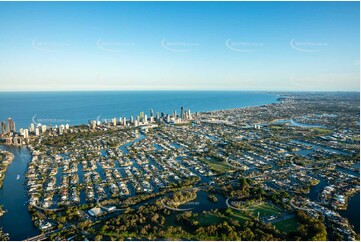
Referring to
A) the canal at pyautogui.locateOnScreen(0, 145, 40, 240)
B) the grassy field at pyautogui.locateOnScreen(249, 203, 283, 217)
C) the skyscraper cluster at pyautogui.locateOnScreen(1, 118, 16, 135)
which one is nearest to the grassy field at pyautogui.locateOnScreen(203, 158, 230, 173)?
the grassy field at pyautogui.locateOnScreen(249, 203, 283, 217)

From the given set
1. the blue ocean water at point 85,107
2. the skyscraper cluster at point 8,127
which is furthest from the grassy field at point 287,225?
the blue ocean water at point 85,107

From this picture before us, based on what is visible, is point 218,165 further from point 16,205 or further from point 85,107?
point 85,107

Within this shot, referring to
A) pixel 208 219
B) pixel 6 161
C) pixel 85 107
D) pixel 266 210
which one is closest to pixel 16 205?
pixel 6 161

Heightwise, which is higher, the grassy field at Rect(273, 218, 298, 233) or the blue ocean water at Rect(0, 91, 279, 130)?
the blue ocean water at Rect(0, 91, 279, 130)

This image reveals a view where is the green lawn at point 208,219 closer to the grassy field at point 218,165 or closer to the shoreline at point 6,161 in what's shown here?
the grassy field at point 218,165

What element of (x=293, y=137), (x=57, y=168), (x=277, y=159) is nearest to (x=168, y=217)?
(x=57, y=168)

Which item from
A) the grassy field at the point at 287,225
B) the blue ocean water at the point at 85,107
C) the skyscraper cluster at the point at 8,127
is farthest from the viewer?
the blue ocean water at the point at 85,107

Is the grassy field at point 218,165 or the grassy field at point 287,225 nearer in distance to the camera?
the grassy field at point 287,225

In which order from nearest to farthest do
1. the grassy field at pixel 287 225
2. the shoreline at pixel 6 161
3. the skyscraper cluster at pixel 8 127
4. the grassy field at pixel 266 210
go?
the grassy field at pixel 287 225 → the grassy field at pixel 266 210 → the shoreline at pixel 6 161 → the skyscraper cluster at pixel 8 127

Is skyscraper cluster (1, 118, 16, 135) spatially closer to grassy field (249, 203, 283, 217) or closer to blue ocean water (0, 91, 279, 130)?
blue ocean water (0, 91, 279, 130)
